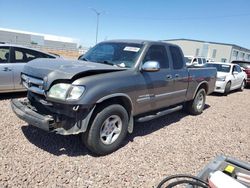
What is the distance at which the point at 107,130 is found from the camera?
4.02m

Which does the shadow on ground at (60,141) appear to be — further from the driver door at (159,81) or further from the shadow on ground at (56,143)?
the driver door at (159,81)

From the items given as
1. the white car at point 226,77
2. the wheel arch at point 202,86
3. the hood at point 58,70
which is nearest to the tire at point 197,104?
the wheel arch at point 202,86

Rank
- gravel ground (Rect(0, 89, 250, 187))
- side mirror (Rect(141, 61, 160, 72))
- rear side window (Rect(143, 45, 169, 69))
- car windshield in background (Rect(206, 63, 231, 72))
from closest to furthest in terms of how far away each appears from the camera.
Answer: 1. gravel ground (Rect(0, 89, 250, 187))
2. side mirror (Rect(141, 61, 160, 72))
3. rear side window (Rect(143, 45, 169, 69))
4. car windshield in background (Rect(206, 63, 231, 72))

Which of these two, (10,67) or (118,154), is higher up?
(10,67)

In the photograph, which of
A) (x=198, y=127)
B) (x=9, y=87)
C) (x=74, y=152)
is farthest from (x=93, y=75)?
(x=9, y=87)

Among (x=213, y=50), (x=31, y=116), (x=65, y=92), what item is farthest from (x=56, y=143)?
(x=213, y=50)

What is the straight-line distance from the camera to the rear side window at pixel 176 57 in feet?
18.4

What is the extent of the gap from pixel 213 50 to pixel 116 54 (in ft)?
178

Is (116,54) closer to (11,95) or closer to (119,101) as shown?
(119,101)

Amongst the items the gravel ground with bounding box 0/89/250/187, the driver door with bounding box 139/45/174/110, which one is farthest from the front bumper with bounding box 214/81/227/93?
the driver door with bounding box 139/45/174/110

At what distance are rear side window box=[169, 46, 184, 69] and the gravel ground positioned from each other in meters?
1.46

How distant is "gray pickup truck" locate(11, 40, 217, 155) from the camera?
349 centimetres

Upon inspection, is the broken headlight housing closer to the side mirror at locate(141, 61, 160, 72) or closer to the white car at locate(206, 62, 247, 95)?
the side mirror at locate(141, 61, 160, 72)

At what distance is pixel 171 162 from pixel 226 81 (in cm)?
830
